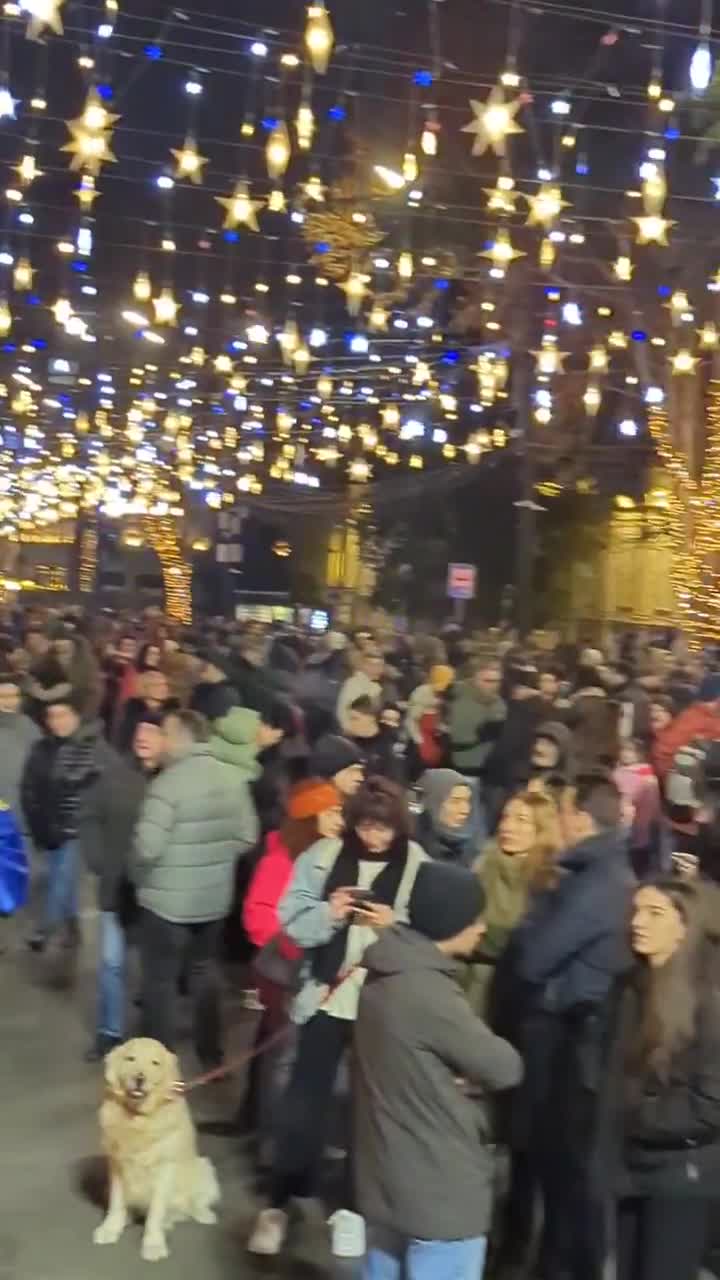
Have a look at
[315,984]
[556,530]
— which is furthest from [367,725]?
[556,530]

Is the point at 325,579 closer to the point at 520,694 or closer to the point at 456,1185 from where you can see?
the point at 520,694

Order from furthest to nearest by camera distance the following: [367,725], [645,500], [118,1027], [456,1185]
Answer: [645,500] → [367,725] → [118,1027] → [456,1185]

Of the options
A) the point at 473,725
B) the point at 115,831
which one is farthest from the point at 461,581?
the point at 115,831

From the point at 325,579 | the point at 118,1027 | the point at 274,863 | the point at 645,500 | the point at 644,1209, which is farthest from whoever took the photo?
the point at 325,579

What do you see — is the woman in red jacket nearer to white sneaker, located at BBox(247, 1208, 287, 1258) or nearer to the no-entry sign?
white sneaker, located at BBox(247, 1208, 287, 1258)

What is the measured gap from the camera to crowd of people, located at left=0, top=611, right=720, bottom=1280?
3758 mm

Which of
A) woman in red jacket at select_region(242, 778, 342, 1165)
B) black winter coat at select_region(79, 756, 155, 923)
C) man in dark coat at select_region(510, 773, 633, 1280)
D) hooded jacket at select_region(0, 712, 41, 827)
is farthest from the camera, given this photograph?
hooded jacket at select_region(0, 712, 41, 827)

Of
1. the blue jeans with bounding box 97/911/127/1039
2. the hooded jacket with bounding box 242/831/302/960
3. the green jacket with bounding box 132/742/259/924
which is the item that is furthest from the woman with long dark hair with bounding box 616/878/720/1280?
the blue jeans with bounding box 97/911/127/1039

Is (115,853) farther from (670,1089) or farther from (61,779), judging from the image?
(670,1089)

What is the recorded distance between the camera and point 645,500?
32031 mm

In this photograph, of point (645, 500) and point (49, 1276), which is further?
point (645, 500)

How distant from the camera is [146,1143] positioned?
5297 mm

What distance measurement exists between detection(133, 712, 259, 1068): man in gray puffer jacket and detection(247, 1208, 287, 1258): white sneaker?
5.19 feet

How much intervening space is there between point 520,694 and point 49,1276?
7056 millimetres
